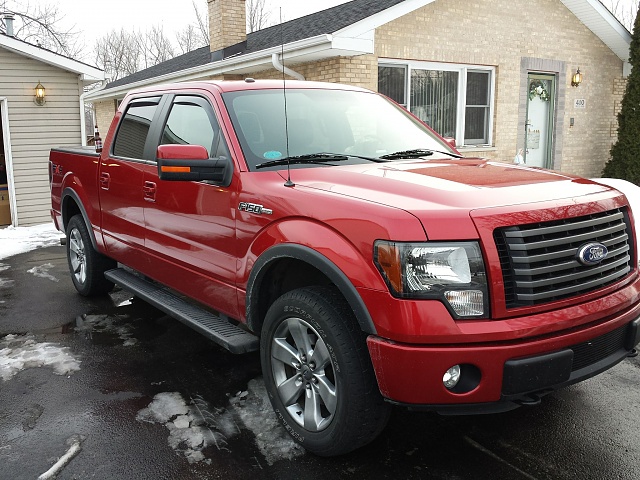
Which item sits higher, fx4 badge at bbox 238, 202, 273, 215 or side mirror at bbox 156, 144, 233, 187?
side mirror at bbox 156, 144, 233, 187

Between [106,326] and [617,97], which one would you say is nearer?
[106,326]

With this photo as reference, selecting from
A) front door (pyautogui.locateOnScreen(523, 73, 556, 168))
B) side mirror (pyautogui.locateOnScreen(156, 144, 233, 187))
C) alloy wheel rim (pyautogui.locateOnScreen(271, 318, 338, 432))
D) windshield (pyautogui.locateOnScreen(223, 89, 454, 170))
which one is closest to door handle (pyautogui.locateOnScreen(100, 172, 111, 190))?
windshield (pyautogui.locateOnScreen(223, 89, 454, 170))

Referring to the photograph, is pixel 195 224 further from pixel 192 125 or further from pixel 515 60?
pixel 515 60

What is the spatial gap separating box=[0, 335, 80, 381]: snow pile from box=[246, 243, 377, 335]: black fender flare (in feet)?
5.89

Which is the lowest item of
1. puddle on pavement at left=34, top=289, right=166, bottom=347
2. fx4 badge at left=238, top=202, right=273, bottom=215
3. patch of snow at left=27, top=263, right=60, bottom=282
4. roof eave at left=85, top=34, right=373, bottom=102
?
patch of snow at left=27, top=263, right=60, bottom=282

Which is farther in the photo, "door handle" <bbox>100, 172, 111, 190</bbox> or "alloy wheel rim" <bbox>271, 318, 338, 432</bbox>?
"door handle" <bbox>100, 172, 111, 190</bbox>

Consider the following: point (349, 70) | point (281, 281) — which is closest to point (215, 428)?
point (281, 281)

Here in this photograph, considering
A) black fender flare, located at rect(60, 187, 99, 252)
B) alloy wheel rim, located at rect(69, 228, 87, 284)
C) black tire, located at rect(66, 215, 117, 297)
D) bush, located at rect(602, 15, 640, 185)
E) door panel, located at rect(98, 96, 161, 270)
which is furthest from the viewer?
bush, located at rect(602, 15, 640, 185)

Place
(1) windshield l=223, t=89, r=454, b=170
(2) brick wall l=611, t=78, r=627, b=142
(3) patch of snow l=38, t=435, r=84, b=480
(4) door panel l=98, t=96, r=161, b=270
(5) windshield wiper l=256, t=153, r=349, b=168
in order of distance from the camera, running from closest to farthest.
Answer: (3) patch of snow l=38, t=435, r=84, b=480 → (5) windshield wiper l=256, t=153, r=349, b=168 → (1) windshield l=223, t=89, r=454, b=170 → (4) door panel l=98, t=96, r=161, b=270 → (2) brick wall l=611, t=78, r=627, b=142

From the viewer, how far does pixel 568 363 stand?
8.74ft

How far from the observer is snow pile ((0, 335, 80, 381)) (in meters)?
4.37

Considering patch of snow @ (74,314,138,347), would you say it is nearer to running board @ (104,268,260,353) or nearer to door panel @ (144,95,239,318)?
running board @ (104,268,260,353)

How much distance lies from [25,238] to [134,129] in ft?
20.9

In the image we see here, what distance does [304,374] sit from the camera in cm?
311
